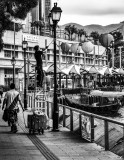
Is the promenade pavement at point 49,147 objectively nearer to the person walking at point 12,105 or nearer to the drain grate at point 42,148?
the drain grate at point 42,148

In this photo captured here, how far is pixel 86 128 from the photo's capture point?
12305mm

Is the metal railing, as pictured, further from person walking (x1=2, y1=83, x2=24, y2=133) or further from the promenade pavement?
person walking (x1=2, y1=83, x2=24, y2=133)

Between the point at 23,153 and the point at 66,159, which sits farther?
the point at 23,153

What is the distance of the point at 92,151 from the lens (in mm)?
10328

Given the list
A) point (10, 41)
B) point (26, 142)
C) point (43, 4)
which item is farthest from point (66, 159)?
point (43, 4)

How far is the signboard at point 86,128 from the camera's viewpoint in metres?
12.0

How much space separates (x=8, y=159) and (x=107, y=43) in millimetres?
20950

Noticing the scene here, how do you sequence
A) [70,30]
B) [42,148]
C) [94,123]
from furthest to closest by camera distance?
[70,30]
[94,123]
[42,148]

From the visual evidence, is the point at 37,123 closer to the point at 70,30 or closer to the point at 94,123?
the point at 94,123

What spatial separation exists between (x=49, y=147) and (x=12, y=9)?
30.6 feet

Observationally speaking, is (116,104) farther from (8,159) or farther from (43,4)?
(43,4)

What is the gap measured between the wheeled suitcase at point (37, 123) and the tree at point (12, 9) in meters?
5.95

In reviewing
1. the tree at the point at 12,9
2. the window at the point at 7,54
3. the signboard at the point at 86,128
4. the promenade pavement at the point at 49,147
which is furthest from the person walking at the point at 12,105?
the window at the point at 7,54

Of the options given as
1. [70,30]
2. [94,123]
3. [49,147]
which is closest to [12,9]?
[94,123]
